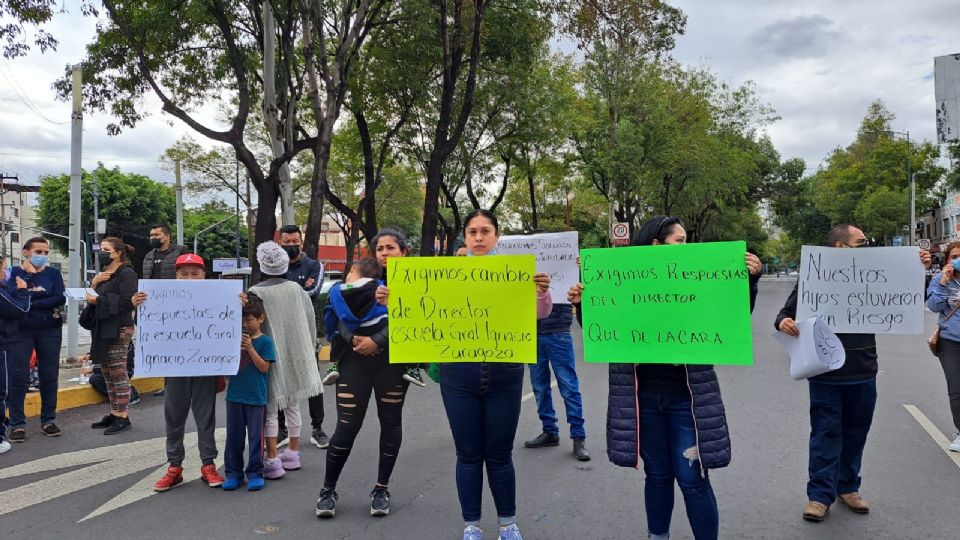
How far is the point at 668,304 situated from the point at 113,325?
18.0 ft

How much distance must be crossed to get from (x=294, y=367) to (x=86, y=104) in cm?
1152

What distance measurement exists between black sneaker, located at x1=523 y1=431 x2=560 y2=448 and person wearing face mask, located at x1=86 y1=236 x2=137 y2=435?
3958mm

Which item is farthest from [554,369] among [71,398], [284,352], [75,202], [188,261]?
[75,202]

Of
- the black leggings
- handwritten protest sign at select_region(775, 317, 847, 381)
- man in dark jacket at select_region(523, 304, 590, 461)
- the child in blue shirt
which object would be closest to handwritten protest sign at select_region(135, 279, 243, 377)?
the child in blue shirt

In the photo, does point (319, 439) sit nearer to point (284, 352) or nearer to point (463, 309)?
point (284, 352)

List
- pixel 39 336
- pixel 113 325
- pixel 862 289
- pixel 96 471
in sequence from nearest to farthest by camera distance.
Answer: pixel 862 289, pixel 96 471, pixel 39 336, pixel 113 325

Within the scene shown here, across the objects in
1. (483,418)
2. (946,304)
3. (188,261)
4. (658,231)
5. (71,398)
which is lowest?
(71,398)

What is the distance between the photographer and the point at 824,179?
62250 mm

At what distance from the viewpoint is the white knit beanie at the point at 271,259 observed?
4824 mm

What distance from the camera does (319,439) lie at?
5742 mm

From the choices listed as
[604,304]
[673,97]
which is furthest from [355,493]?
[673,97]

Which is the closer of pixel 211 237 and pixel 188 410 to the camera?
pixel 188 410

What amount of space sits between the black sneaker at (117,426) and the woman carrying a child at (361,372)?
11.1 ft

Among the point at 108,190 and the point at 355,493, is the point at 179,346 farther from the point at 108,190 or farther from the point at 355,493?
the point at 108,190
